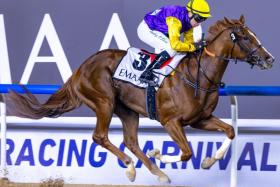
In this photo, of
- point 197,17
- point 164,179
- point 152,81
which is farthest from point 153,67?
point 164,179

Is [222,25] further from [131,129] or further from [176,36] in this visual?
[131,129]

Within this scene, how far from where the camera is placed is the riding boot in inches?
267

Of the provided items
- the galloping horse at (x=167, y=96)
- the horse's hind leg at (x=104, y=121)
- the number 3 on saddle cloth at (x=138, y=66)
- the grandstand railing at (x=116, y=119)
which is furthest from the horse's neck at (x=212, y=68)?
the horse's hind leg at (x=104, y=121)

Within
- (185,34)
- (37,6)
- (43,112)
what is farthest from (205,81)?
(37,6)

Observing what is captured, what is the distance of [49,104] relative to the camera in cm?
723

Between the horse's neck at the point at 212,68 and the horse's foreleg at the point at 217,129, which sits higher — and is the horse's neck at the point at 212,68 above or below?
above

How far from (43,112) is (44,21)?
0.96 m

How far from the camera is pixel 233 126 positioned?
23.2ft

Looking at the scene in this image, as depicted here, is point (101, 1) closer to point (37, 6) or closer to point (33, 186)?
point (37, 6)

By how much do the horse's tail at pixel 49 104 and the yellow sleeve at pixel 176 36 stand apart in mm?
1005

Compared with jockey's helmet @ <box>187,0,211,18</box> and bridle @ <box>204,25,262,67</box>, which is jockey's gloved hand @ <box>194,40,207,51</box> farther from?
jockey's helmet @ <box>187,0,211,18</box>

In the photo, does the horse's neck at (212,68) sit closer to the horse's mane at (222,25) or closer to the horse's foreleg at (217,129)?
the horse's mane at (222,25)

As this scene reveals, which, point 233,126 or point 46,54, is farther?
point 46,54

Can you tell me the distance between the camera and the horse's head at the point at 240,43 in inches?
253
